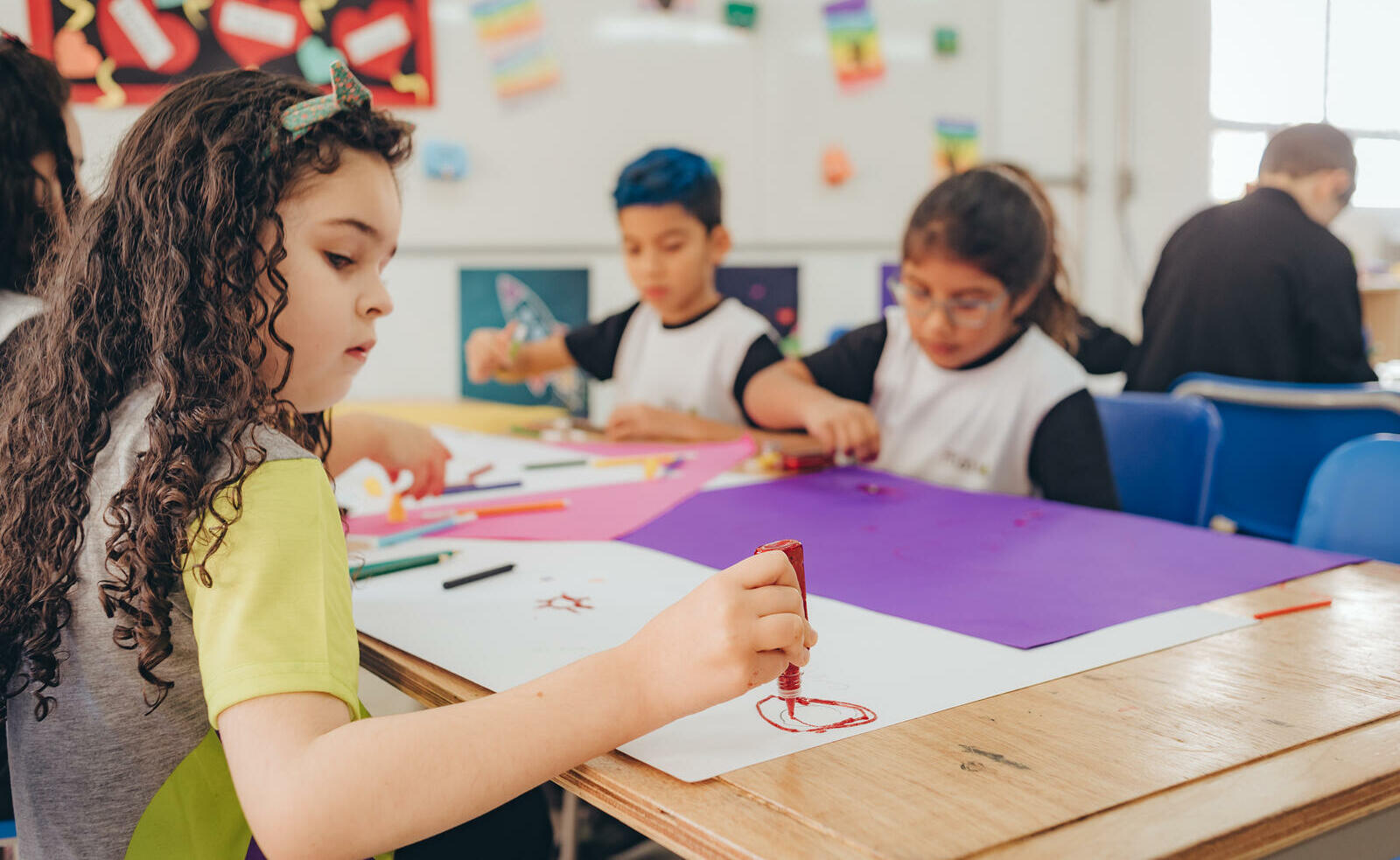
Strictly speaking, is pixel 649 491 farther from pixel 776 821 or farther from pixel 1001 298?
pixel 776 821

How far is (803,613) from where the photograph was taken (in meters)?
0.53

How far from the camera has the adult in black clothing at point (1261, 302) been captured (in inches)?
85.3

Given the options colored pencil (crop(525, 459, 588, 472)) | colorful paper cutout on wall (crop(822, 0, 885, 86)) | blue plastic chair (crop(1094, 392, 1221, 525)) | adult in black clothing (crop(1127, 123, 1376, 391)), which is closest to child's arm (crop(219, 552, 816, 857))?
colored pencil (crop(525, 459, 588, 472))

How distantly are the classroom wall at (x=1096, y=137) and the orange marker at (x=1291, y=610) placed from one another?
2464 millimetres

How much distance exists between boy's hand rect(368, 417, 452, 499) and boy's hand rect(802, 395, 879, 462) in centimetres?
47

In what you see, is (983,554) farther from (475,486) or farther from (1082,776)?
(475,486)

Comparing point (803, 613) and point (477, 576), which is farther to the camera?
point (477, 576)

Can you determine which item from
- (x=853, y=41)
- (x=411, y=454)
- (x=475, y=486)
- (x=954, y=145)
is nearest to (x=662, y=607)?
(x=411, y=454)

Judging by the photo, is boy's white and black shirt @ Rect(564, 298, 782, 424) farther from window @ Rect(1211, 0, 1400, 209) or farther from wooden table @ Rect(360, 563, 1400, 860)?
window @ Rect(1211, 0, 1400, 209)

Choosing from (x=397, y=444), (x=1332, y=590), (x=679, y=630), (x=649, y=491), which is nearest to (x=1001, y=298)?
(x=649, y=491)

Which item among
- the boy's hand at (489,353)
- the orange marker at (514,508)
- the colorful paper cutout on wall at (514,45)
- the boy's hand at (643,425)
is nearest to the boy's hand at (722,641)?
the orange marker at (514,508)

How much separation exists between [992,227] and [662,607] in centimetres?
84

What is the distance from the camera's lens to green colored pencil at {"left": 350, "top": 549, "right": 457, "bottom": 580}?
2.76 feet

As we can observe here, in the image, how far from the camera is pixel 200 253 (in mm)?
582
